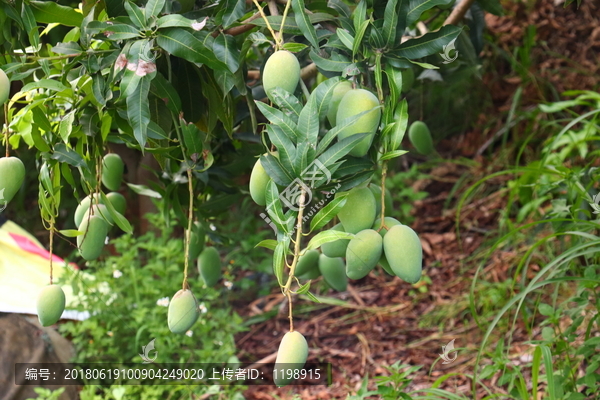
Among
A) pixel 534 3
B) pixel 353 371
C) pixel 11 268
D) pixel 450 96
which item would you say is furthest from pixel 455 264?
pixel 11 268

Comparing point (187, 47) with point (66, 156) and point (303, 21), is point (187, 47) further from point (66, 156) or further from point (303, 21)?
point (66, 156)

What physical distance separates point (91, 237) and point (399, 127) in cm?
46

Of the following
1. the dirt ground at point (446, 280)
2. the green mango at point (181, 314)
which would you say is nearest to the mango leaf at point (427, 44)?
the green mango at point (181, 314)

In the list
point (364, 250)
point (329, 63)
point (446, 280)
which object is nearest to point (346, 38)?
point (329, 63)

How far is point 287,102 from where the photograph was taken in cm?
67

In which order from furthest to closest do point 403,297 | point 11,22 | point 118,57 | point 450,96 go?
point 450,96 < point 403,297 < point 11,22 < point 118,57

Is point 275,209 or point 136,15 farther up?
point 136,15

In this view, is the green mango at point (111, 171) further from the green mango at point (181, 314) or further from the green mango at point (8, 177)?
the green mango at point (181, 314)

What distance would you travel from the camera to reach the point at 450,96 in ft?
9.50

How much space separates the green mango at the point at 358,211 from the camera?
701 millimetres

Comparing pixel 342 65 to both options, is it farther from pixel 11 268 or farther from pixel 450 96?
pixel 450 96

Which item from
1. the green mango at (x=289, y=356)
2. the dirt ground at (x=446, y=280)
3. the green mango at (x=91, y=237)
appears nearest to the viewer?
the green mango at (x=289, y=356)

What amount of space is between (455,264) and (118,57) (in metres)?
1.86

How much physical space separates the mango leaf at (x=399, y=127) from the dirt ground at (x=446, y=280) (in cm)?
81
